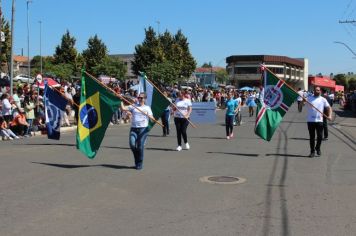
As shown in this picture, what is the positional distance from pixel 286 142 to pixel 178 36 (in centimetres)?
5925

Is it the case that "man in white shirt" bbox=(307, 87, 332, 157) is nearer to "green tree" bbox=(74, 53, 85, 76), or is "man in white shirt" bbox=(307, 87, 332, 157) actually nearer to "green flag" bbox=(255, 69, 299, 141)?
"green flag" bbox=(255, 69, 299, 141)

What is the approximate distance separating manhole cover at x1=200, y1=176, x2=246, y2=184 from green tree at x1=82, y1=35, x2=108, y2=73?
59.2 meters

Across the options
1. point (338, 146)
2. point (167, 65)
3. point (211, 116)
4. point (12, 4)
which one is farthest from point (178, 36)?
point (338, 146)

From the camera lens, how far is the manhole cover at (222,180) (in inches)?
368

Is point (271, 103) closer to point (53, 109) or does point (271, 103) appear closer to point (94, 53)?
point (53, 109)

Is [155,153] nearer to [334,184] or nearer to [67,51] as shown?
[334,184]

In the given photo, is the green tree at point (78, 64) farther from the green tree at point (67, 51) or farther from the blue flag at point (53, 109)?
the blue flag at point (53, 109)

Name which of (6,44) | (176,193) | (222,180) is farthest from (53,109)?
(6,44)

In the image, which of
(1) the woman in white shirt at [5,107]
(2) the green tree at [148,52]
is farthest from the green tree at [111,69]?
(1) the woman in white shirt at [5,107]

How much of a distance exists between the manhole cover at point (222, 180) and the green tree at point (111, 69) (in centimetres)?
5208

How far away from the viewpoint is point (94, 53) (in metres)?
68.0

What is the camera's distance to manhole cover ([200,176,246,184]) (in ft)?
30.7

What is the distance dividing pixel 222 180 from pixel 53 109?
19.5 feet

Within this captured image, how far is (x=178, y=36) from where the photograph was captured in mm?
74625
